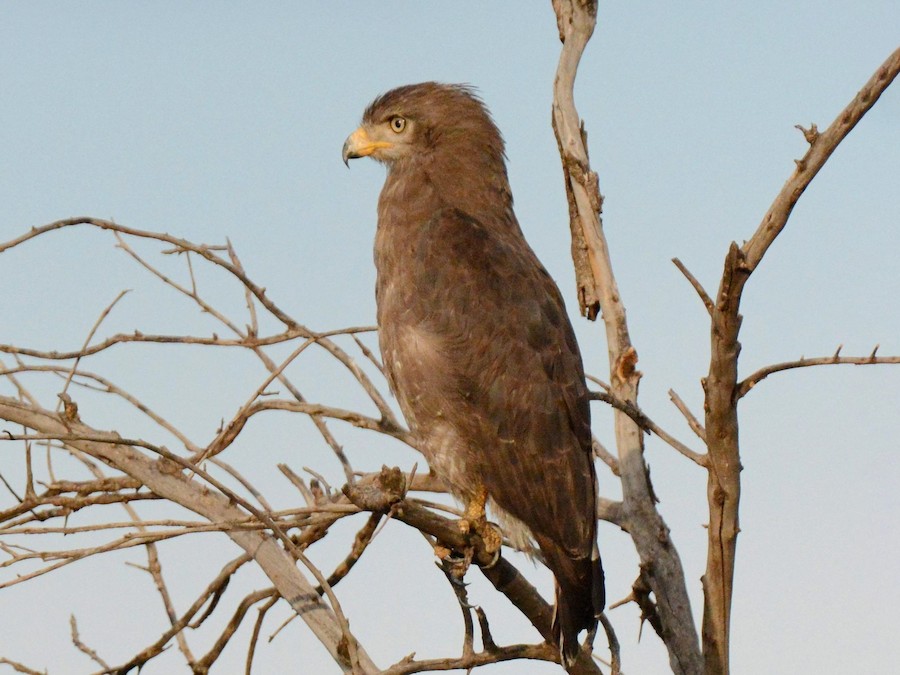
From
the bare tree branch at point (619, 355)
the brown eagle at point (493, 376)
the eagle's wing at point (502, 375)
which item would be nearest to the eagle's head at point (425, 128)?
the brown eagle at point (493, 376)

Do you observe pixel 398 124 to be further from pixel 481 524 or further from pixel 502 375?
pixel 481 524

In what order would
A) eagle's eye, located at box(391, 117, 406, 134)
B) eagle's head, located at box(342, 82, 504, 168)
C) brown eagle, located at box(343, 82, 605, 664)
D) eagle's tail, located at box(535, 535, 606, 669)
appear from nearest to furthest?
eagle's tail, located at box(535, 535, 606, 669)
brown eagle, located at box(343, 82, 605, 664)
eagle's head, located at box(342, 82, 504, 168)
eagle's eye, located at box(391, 117, 406, 134)

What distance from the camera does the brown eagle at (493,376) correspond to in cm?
414

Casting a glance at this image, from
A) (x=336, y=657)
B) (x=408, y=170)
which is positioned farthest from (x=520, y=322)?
(x=336, y=657)

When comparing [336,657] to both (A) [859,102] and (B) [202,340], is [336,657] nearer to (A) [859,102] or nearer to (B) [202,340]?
(B) [202,340]

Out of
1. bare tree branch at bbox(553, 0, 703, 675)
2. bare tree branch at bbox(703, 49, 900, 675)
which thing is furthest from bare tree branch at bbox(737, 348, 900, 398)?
bare tree branch at bbox(553, 0, 703, 675)

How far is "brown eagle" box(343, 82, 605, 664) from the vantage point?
414 centimetres

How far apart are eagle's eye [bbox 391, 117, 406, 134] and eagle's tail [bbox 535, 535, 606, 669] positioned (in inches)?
87.4

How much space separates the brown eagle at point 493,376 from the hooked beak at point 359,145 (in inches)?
20.2

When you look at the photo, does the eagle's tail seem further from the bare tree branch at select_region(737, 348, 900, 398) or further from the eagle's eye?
the eagle's eye

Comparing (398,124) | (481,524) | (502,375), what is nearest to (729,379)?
(502,375)

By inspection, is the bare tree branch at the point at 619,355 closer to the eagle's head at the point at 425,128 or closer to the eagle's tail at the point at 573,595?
the eagle's tail at the point at 573,595

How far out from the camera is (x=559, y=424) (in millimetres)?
4258

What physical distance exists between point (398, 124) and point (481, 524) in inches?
83.6
